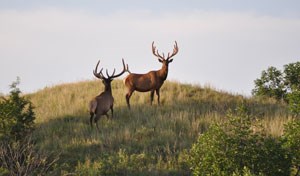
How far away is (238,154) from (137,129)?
6.08m

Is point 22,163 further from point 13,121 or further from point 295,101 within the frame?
point 295,101

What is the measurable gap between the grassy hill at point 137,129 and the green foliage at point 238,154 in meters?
1.13

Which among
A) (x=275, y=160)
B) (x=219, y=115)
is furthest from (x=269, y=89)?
(x=275, y=160)

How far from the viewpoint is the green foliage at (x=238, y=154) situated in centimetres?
795

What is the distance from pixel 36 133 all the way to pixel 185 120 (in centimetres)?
489

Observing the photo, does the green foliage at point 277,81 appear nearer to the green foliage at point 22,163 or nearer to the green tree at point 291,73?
the green tree at point 291,73

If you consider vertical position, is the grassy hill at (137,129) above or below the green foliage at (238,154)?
below

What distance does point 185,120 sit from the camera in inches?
565

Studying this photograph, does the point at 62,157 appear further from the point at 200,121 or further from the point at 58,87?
the point at 58,87

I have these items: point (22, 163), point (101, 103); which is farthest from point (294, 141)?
point (101, 103)

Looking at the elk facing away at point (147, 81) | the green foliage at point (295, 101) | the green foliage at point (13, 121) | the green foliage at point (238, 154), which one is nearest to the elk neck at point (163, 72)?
the elk facing away at point (147, 81)

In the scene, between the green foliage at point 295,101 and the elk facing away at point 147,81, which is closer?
the green foliage at point 295,101

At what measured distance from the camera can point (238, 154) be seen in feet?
26.2

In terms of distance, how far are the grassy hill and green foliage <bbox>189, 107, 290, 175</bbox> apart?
113 cm
